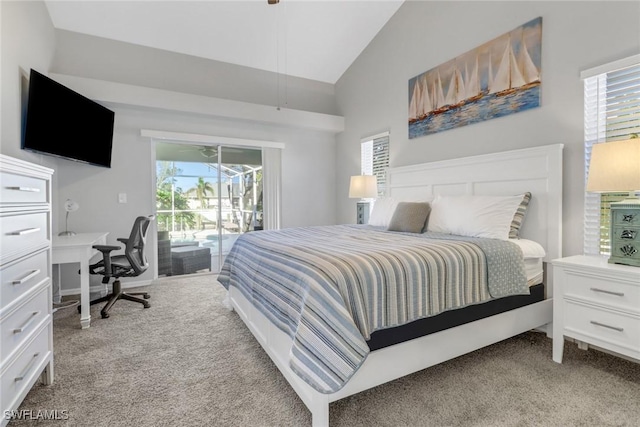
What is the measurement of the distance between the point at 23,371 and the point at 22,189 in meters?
0.86

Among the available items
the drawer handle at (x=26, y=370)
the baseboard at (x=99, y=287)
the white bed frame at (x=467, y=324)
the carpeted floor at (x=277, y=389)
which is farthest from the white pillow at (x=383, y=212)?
the baseboard at (x=99, y=287)

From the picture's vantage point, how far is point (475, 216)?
2.49 meters

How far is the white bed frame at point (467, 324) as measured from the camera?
1.48m

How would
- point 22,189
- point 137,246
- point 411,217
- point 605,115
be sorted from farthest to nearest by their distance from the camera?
point 137,246
point 411,217
point 605,115
point 22,189

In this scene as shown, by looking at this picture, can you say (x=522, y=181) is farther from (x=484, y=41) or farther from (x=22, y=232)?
(x=22, y=232)

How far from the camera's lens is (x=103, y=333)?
2461 mm

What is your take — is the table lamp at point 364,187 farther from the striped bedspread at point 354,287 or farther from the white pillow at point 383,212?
the striped bedspread at point 354,287

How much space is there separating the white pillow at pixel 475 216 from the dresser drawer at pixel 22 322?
2849mm

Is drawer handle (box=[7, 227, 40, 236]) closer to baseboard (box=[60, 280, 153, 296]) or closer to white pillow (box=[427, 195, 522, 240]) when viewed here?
baseboard (box=[60, 280, 153, 296])

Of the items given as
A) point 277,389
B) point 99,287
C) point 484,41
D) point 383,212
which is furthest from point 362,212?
point 99,287

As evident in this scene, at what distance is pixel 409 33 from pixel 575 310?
348 cm

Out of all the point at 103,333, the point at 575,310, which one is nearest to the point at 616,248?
the point at 575,310

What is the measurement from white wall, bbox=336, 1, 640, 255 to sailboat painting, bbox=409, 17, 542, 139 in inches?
2.7

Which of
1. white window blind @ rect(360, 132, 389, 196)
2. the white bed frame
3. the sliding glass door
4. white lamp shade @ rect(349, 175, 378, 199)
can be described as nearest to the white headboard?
the white bed frame
